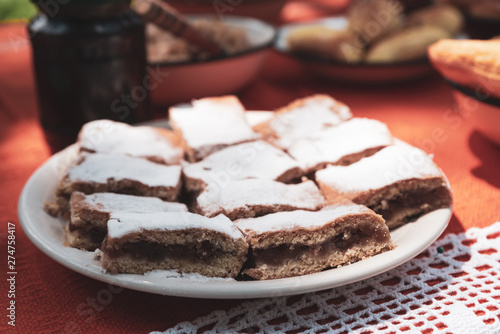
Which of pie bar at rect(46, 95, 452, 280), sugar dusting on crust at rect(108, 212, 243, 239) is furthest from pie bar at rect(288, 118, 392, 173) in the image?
sugar dusting on crust at rect(108, 212, 243, 239)

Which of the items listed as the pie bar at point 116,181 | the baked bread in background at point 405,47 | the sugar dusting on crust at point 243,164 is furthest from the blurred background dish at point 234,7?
the pie bar at point 116,181

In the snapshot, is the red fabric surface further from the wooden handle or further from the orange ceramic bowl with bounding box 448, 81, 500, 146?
the wooden handle

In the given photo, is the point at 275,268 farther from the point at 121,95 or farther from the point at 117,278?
the point at 121,95

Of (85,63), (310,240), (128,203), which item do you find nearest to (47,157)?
(85,63)

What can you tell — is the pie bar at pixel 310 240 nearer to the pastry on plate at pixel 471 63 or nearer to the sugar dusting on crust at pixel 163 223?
the sugar dusting on crust at pixel 163 223

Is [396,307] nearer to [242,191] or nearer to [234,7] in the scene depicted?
[242,191]

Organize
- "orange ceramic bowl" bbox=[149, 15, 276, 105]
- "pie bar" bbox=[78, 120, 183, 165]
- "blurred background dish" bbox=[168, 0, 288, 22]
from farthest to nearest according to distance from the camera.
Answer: "blurred background dish" bbox=[168, 0, 288, 22], "orange ceramic bowl" bbox=[149, 15, 276, 105], "pie bar" bbox=[78, 120, 183, 165]
